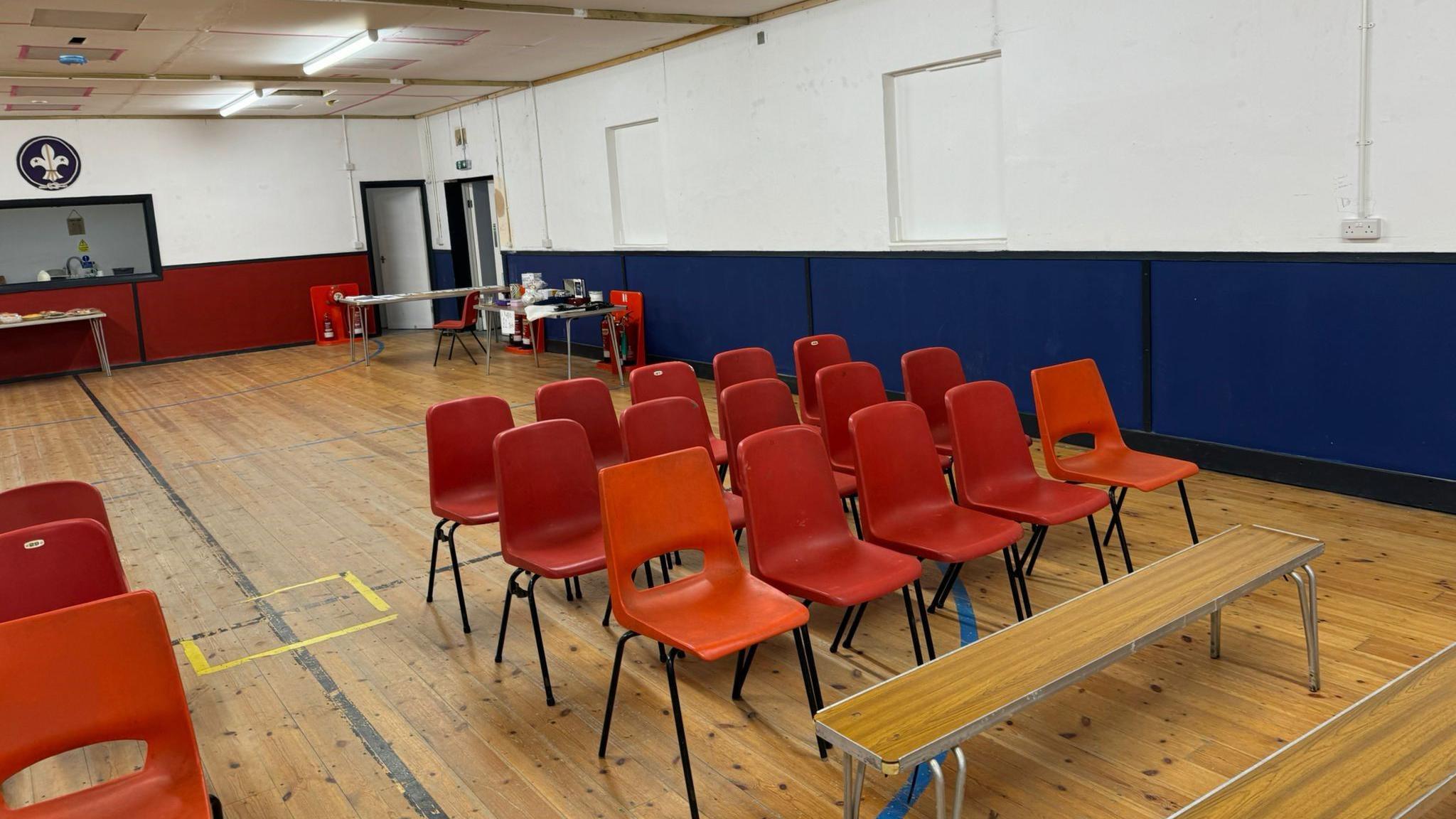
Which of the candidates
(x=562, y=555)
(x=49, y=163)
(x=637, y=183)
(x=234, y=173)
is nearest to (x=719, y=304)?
(x=637, y=183)

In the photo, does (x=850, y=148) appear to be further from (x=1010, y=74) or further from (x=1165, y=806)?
(x=1165, y=806)

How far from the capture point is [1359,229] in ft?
17.5

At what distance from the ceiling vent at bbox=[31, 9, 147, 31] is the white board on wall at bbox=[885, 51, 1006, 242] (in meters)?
5.63

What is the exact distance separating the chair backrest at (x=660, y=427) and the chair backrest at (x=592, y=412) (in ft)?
1.79

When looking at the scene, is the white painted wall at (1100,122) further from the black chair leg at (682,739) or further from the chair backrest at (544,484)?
the black chair leg at (682,739)

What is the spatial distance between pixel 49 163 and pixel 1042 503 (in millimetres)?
13830

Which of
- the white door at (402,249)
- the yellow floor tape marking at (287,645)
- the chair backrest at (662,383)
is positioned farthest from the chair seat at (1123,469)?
the white door at (402,249)

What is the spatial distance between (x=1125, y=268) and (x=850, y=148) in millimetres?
2714

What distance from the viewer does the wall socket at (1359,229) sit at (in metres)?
5.28

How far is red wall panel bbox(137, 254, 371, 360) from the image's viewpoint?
47.0 feet

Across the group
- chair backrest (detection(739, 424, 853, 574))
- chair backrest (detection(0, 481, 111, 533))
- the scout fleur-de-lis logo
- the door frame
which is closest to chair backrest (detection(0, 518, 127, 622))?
chair backrest (detection(0, 481, 111, 533))

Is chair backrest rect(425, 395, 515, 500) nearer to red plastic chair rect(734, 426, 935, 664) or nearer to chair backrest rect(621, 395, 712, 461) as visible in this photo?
chair backrest rect(621, 395, 712, 461)

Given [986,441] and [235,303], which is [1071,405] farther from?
[235,303]

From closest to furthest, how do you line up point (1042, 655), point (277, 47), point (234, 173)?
point (1042, 655), point (277, 47), point (234, 173)
